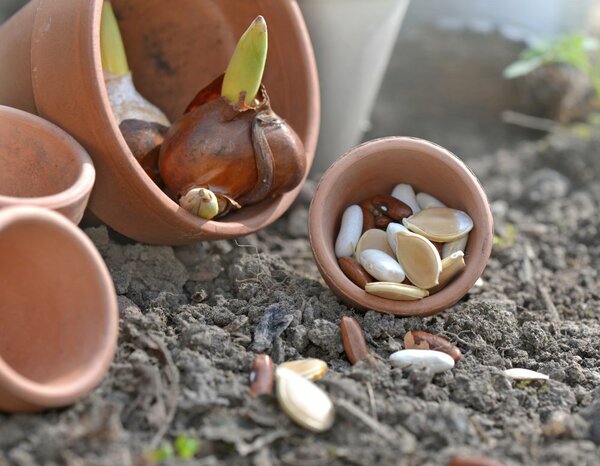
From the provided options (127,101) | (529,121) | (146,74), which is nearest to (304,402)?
(127,101)

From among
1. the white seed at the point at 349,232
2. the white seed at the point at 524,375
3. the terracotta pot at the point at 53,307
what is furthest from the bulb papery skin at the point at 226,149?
the white seed at the point at 524,375

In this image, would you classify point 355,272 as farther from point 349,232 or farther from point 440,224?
point 440,224

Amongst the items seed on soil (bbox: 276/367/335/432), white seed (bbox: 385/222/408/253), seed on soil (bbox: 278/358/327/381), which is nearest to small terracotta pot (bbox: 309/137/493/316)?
white seed (bbox: 385/222/408/253)

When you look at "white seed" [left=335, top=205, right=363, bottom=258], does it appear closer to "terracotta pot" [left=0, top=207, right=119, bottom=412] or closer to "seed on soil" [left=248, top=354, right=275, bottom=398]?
"seed on soil" [left=248, top=354, right=275, bottom=398]

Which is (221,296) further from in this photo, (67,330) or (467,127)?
(467,127)

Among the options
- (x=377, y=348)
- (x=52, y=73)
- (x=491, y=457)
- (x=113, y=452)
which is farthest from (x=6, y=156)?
(x=491, y=457)

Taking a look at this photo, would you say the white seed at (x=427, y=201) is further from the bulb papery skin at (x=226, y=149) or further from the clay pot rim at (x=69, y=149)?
the clay pot rim at (x=69, y=149)
